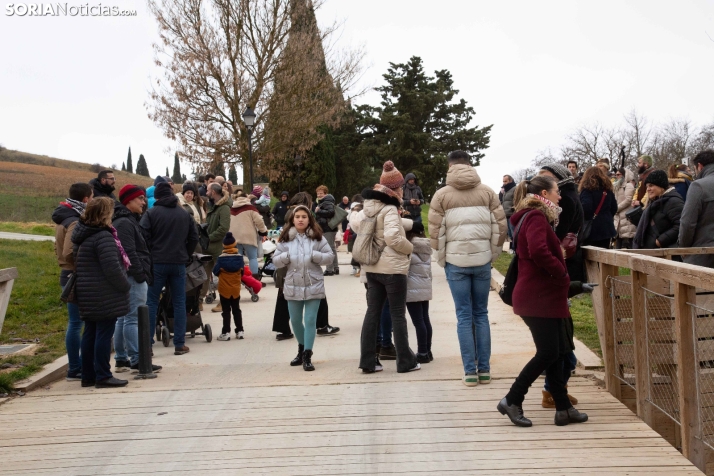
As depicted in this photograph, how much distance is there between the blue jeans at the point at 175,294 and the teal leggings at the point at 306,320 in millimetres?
1742

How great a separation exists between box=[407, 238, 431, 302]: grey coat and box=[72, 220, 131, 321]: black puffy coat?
9.40 feet

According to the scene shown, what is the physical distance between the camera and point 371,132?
62.4 metres

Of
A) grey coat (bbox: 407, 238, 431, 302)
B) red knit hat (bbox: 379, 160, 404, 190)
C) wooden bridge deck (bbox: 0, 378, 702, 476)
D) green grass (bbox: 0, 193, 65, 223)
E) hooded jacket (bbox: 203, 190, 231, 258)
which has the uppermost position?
green grass (bbox: 0, 193, 65, 223)

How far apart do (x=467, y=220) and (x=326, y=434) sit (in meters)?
2.39

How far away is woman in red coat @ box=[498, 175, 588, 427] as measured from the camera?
5.86 meters

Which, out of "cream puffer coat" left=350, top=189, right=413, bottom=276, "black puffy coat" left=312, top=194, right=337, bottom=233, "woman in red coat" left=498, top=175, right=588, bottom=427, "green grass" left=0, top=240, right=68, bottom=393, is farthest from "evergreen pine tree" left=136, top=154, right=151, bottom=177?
"woman in red coat" left=498, top=175, right=588, bottom=427

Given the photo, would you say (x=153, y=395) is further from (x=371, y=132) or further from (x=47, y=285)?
(x=371, y=132)

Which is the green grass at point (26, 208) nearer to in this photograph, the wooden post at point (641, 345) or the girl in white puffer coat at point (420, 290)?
the girl in white puffer coat at point (420, 290)

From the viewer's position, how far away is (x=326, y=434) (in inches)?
234

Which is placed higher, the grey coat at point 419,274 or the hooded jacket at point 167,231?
the hooded jacket at point 167,231

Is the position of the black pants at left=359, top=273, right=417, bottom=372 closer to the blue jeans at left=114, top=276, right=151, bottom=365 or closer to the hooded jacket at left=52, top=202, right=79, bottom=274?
the blue jeans at left=114, top=276, right=151, bottom=365

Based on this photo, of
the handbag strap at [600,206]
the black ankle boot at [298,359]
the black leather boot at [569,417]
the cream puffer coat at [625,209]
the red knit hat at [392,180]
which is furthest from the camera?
the cream puffer coat at [625,209]

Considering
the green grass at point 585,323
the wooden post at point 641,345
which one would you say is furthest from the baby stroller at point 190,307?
the wooden post at point 641,345

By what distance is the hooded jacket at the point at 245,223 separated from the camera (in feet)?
46.1
